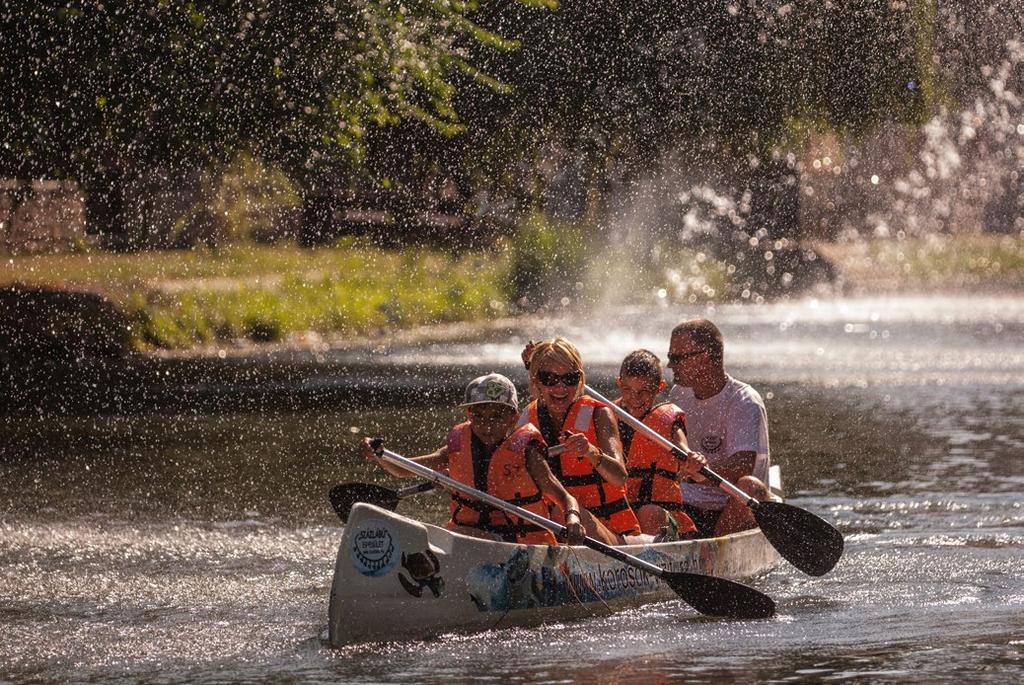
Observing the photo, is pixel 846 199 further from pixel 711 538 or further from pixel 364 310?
pixel 711 538

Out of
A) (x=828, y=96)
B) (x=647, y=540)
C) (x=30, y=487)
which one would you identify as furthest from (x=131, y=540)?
(x=828, y=96)

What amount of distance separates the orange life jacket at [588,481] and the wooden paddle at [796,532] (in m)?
0.68

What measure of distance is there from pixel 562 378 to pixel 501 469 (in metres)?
0.66

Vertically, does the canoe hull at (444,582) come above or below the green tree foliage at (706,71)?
below

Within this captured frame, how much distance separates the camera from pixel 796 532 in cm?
1153

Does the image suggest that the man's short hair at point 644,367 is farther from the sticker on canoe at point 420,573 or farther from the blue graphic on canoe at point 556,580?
the sticker on canoe at point 420,573

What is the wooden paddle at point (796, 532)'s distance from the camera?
11.4 m

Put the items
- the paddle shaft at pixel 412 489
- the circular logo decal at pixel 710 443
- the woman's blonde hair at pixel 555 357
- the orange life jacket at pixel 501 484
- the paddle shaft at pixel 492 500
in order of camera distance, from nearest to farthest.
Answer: the paddle shaft at pixel 492 500
the orange life jacket at pixel 501 484
the woman's blonde hair at pixel 555 357
the paddle shaft at pixel 412 489
the circular logo decal at pixel 710 443

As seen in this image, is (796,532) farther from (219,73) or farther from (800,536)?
(219,73)

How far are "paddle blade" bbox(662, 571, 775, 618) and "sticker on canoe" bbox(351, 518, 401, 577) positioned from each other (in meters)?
1.79

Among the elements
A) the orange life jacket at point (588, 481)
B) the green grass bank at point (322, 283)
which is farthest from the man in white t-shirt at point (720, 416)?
the green grass bank at point (322, 283)

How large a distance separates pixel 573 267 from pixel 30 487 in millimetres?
24271

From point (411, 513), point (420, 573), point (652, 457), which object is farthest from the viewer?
point (411, 513)

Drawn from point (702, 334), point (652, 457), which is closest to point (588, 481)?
point (652, 457)
